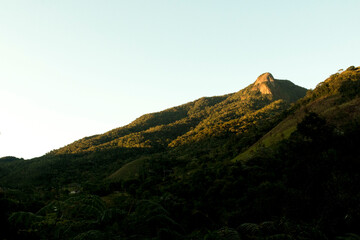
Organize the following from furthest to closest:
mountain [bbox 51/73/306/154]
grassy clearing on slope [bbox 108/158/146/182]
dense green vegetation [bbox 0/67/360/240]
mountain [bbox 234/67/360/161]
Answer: mountain [bbox 51/73/306/154] → grassy clearing on slope [bbox 108/158/146/182] → mountain [bbox 234/67/360/161] → dense green vegetation [bbox 0/67/360/240]

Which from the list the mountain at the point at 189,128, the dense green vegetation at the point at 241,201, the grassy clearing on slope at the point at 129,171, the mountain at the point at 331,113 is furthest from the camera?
the mountain at the point at 189,128

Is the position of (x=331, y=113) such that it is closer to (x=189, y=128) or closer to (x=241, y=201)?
(x=241, y=201)

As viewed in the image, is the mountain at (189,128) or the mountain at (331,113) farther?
the mountain at (189,128)

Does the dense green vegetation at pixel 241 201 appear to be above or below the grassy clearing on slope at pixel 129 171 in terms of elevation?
above

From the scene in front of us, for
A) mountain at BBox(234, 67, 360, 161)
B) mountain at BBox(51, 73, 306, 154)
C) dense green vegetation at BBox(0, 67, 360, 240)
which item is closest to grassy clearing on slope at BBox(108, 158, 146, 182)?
dense green vegetation at BBox(0, 67, 360, 240)

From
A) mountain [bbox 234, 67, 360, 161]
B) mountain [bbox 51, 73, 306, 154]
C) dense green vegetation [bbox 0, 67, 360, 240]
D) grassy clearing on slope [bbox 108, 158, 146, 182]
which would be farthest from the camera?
mountain [bbox 51, 73, 306, 154]

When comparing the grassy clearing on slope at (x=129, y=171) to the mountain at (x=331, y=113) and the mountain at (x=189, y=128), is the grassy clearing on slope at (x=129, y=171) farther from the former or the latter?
the mountain at (x=189, y=128)

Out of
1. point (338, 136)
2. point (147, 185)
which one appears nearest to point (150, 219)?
point (338, 136)

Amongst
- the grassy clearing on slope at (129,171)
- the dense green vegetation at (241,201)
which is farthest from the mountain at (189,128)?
the dense green vegetation at (241,201)

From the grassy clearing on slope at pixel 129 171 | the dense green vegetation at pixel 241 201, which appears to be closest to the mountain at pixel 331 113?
the dense green vegetation at pixel 241 201

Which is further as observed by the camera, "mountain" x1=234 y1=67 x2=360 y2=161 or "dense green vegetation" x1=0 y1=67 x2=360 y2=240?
"mountain" x1=234 y1=67 x2=360 y2=161

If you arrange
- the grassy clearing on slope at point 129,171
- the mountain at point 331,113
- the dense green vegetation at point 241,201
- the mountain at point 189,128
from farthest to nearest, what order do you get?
the mountain at point 189,128 < the grassy clearing on slope at point 129,171 < the mountain at point 331,113 < the dense green vegetation at point 241,201

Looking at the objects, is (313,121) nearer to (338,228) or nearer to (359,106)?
(359,106)

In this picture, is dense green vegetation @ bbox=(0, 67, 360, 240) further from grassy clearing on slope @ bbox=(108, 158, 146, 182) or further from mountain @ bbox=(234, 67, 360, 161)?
grassy clearing on slope @ bbox=(108, 158, 146, 182)
